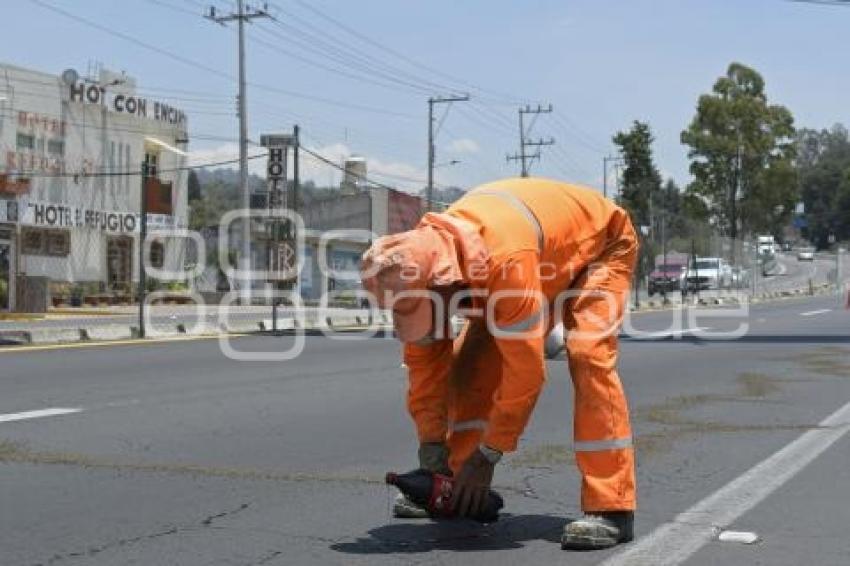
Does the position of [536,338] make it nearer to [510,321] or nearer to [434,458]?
[510,321]

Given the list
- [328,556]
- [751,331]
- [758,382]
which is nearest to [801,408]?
[758,382]

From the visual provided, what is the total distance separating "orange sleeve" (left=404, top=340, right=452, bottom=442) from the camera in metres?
5.08

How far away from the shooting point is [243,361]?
14609mm

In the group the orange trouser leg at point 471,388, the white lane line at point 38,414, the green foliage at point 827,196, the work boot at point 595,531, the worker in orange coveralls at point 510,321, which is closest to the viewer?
the worker in orange coveralls at point 510,321

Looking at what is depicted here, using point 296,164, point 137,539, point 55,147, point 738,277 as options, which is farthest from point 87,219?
point 137,539

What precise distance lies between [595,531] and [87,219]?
3483 cm

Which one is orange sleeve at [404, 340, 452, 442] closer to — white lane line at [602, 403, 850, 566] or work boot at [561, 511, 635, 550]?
work boot at [561, 511, 635, 550]

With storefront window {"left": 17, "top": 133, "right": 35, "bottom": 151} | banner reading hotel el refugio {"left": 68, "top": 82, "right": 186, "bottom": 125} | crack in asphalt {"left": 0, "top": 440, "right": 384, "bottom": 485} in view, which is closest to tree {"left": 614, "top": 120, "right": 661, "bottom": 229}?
banner reading hotel el refugio {"left": 68, "top": 82, "right": 186, "bottom": 125}

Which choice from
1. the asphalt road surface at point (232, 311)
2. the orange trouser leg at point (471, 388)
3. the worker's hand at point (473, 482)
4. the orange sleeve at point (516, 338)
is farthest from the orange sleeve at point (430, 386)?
the asphalt road surface at point (232, 311)

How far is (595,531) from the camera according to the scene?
4.94 m

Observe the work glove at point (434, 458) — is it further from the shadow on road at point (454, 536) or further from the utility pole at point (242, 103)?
the utility pole at point (242, 103)

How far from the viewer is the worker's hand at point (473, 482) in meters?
4.84

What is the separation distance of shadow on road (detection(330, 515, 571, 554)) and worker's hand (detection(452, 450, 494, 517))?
0.20 meters

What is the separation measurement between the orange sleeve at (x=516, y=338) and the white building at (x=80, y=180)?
28.7 m
